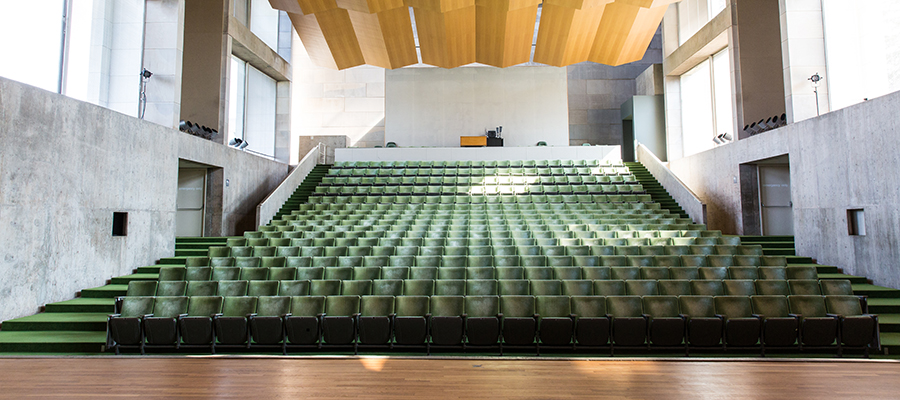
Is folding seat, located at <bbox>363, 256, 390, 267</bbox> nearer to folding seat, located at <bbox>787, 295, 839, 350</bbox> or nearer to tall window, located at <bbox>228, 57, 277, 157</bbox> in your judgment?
folding seat, located at <bbox>787, 295, 839, 350</bbox>

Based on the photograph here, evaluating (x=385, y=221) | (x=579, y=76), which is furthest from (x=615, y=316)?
(x=579, y=76)

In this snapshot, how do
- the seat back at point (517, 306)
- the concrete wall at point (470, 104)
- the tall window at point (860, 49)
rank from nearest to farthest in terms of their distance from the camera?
1. the seat back at point (517, 306)
2. the tall window at point (860, 49)
3. the concrete wall at point (470, 104)

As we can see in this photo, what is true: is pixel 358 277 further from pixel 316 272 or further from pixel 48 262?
pixel 48 262

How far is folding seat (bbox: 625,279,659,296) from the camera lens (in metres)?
4.43

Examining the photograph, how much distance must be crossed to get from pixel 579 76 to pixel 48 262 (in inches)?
539

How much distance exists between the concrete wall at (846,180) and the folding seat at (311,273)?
6.02 meters

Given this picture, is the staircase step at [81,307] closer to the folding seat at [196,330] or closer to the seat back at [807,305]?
the folding seat at [196,330]

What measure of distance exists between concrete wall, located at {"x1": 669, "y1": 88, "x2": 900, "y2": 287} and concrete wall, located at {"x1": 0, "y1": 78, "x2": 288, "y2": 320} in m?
8.41

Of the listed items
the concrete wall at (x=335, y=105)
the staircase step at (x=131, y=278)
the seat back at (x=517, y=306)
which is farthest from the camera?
the concrete wall at (x=335, y=105)

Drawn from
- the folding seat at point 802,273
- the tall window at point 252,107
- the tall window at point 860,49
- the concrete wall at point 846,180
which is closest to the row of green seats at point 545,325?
the folding seat at point 802,273

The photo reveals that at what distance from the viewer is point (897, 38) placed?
655 centimetres

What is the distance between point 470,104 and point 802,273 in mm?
9384

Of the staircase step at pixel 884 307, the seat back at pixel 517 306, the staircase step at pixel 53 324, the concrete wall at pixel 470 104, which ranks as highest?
the concrete wall at pixel 470 104

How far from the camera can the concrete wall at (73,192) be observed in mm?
4555
